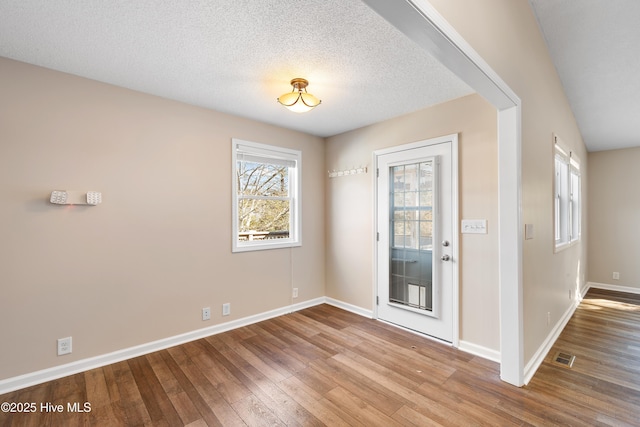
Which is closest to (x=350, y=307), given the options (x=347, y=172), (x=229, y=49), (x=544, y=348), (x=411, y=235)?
(x=411, y=235)

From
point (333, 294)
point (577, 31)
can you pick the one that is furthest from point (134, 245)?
point (577, 31)

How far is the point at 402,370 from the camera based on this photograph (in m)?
2.48

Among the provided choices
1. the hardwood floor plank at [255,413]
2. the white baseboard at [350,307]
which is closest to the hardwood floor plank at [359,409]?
the hardwood floor plank at [255,413]

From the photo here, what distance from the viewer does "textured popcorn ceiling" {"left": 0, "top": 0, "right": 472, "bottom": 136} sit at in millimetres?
1702

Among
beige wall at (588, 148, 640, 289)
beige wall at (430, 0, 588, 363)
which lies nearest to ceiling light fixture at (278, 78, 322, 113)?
beige wall at (430, 0, 588, 363)

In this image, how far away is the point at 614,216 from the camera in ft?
16.6

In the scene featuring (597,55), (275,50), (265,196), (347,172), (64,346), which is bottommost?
(64,346)

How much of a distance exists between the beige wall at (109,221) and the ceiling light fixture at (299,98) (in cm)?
115

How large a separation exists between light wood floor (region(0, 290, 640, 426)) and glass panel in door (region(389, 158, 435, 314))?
0.52 m

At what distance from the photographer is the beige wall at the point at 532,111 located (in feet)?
5.54

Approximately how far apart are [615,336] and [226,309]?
4.34m

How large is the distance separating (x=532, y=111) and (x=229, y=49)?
99.8 inches

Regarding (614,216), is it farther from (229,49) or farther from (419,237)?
(229,49)

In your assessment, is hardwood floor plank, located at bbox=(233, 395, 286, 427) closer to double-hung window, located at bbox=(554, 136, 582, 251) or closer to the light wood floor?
the light wood floor
